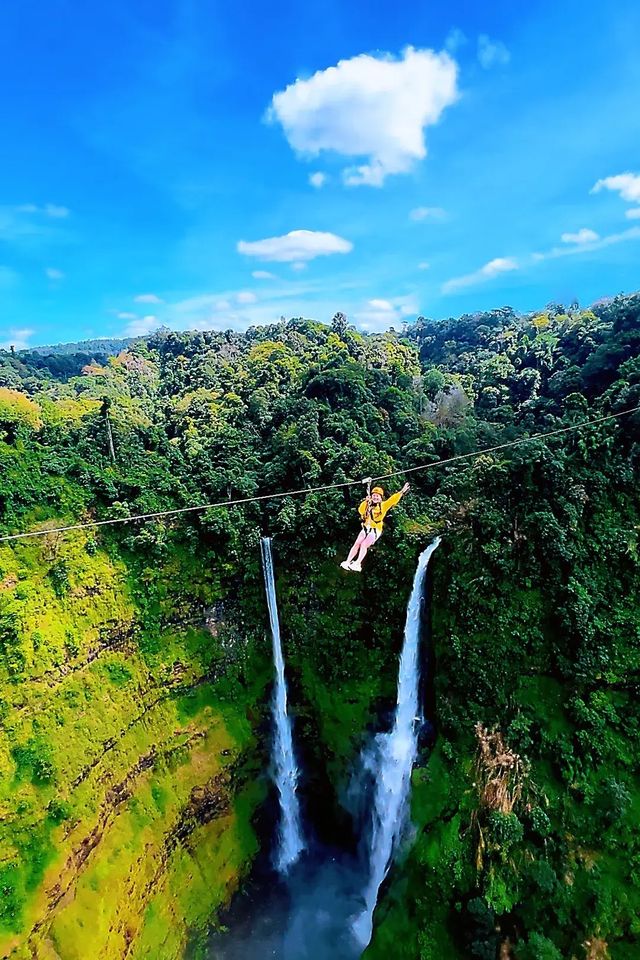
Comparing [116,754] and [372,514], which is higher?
[372,514]

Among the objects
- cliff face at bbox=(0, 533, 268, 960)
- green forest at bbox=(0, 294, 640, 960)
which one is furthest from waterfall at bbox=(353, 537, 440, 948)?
cliff face at bbox=(0, 533, 268, 960)

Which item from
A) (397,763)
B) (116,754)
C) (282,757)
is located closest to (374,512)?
(397,763)

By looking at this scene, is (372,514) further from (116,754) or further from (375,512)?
(116,754)

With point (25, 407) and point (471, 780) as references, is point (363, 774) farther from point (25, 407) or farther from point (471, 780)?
point (25, 407)

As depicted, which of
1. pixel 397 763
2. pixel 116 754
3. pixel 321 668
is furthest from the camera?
pixel 321 668

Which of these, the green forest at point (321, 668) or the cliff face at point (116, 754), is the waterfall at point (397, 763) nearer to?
the green forest at point (321, 668)

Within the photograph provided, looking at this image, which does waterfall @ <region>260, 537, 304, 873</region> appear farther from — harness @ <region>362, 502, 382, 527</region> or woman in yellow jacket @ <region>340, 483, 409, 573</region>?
harness @ <region>362, 502, 382, 527</region>

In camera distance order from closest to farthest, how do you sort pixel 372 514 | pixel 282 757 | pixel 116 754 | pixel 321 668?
pixel 372 514
pixel 116 754
pixel 282 757
pixel 321 668

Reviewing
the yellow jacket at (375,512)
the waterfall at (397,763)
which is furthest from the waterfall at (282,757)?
the yellow jacket at (375,512)
